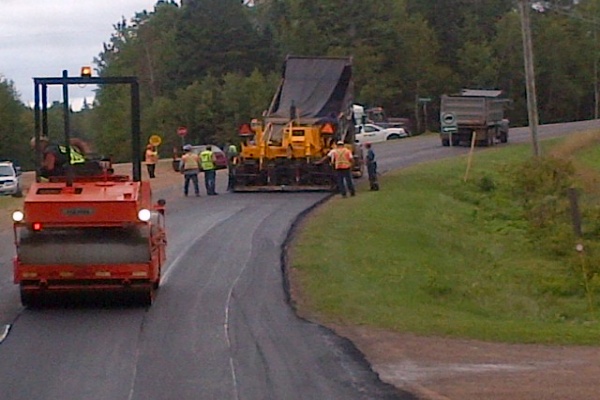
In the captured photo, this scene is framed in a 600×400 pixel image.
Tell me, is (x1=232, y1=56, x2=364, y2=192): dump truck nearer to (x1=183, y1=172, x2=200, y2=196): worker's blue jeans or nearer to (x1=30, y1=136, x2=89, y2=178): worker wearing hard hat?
(x1=183, y1=172, x2=200, y2=196): worker's blue jeans

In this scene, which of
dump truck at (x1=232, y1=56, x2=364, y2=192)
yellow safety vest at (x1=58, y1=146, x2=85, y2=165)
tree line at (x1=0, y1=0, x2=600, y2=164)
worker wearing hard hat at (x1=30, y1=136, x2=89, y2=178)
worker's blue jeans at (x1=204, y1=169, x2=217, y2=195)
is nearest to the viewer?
worker wearing hard hat at (x1=30, y1=136, x2=89, y2=178)

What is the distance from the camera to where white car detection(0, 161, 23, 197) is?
48812 millimetres

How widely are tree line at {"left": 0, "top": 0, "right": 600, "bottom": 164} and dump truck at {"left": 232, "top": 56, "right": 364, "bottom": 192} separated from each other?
1542 inches

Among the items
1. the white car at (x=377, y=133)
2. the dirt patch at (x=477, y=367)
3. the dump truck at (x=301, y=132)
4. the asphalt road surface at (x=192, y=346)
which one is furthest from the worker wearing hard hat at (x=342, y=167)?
the white car at (x=377, y=133)

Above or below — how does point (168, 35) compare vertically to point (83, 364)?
above

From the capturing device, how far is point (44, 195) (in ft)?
54.5

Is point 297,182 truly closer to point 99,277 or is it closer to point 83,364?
point 99,277

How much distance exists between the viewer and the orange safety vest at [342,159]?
111 feet

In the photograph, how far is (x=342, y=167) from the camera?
34125 mm

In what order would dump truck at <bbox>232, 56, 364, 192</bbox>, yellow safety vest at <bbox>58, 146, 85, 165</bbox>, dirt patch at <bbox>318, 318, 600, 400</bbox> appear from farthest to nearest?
dump truck at <bbox>232, 56, 364, 192</bbox> < yellow safety vest at <bbox>58, 146, 85, 165</bbox> < dirt patch at <bbox>318, 318, 600, 400</bbox>

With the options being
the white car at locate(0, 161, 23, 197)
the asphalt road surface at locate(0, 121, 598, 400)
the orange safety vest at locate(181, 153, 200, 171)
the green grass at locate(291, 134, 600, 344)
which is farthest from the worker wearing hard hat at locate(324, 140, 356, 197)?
the white car at locate(0, 161, 23, 197)

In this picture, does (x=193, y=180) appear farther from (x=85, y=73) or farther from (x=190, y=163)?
(x=85, y=73)

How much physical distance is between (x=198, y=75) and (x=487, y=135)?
1402 inches

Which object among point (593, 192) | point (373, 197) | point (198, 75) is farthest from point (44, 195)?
point (198, 75)
